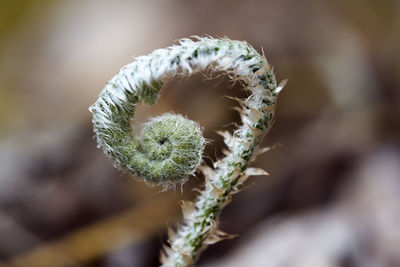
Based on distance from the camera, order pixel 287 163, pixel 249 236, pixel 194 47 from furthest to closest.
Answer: pixel 287 163 → pixel 249 236 → pixel 194 47

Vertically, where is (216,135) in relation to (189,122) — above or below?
above

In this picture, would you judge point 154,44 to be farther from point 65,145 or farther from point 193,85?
point 65,145

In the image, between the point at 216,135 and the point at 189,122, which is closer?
the point at 189,122

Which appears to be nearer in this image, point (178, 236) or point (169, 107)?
point (178, 236)

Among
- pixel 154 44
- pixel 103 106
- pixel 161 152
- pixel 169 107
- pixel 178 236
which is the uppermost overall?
pixel 154 44

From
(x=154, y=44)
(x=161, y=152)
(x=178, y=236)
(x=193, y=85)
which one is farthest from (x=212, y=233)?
(x=154, y=44)
